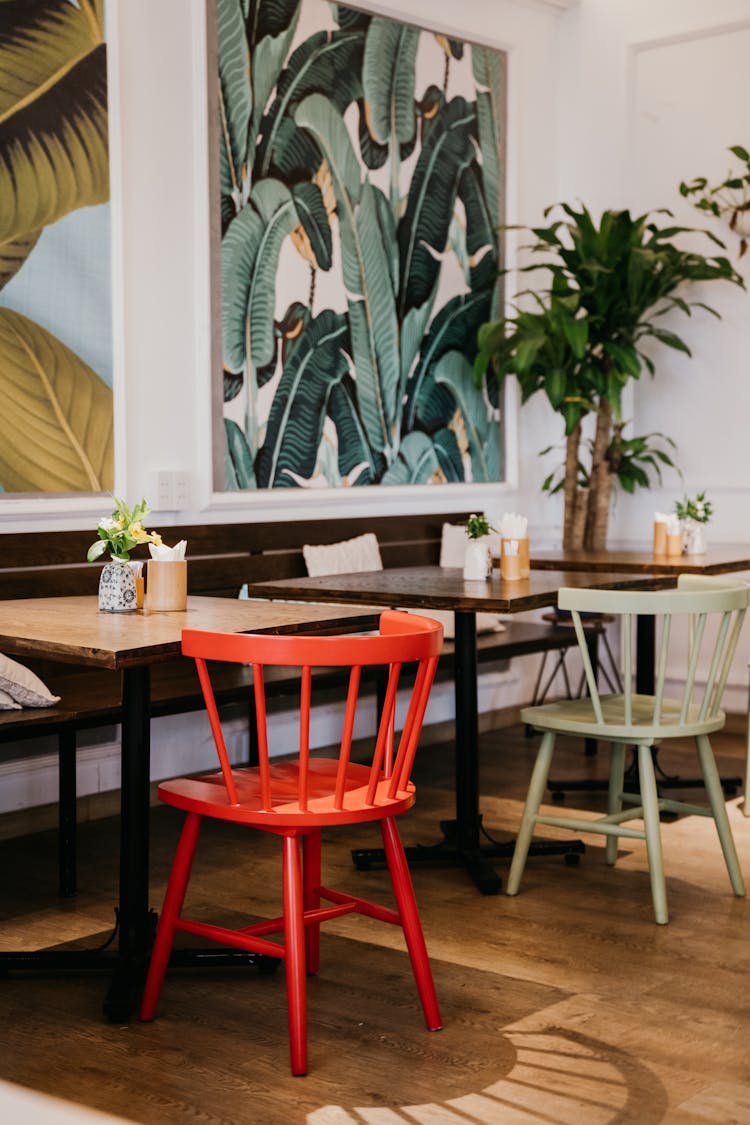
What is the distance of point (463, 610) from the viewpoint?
12.3ft

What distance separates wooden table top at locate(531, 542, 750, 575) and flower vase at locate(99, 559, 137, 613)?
200cm

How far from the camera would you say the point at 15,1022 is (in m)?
2.82

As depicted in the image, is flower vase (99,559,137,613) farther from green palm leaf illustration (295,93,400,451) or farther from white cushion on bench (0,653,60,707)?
green palm leaf illustration (295,93,400,451)

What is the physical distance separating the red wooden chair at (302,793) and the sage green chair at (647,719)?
0.75 metres

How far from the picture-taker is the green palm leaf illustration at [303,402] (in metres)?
5.18

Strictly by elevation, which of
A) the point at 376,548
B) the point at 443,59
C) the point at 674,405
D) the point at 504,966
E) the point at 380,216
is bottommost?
the point at 504,966

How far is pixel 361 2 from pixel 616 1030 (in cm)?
412

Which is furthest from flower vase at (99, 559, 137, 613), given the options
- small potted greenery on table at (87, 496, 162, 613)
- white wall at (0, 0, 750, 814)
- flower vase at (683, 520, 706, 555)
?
flower vase at (683, 520, 706, 555)

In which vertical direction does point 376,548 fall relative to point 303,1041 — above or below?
above

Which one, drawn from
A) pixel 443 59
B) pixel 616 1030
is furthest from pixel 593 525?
pixel 616 1030

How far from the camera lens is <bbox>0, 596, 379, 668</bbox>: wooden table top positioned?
9.00 feet

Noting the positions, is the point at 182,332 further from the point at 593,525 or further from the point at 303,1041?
the point at 303,1041

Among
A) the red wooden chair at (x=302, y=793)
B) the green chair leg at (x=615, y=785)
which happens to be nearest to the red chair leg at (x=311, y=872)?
the red wooden chair at (x=302, y=793)

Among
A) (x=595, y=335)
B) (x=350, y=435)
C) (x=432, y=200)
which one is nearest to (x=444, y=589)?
(x=350, y=435)
